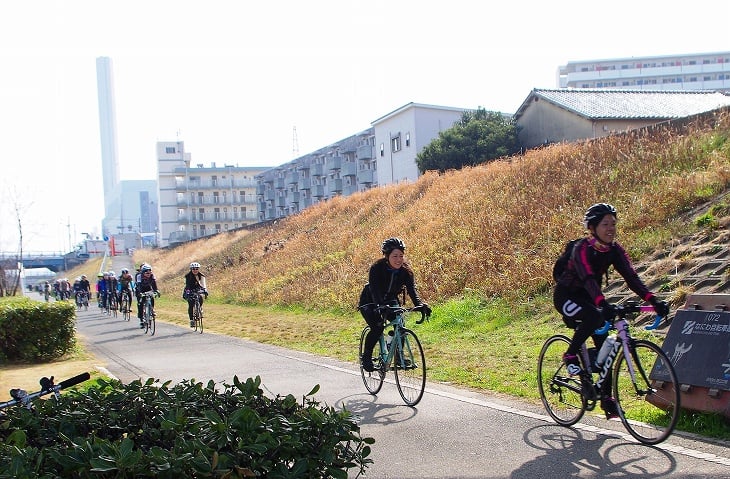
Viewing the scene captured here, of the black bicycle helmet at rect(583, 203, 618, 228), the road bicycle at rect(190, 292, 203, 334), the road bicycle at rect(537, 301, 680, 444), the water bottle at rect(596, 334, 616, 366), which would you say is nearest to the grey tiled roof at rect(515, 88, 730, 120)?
the road bicycle at rect(190, 292, 203, 334)

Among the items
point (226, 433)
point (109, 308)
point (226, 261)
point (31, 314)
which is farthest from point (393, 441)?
A: point (226, 261)

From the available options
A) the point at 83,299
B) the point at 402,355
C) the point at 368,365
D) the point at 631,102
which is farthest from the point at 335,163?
the point at 402,355

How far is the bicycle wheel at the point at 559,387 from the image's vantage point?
625cm

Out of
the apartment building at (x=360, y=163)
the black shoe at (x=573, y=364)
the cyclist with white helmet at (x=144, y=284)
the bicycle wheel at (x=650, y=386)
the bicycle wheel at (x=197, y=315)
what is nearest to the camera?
the bicycle wheel at (x=650, y=386)

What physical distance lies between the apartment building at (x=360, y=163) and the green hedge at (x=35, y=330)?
26.1 m

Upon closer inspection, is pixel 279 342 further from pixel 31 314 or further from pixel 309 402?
pixel 309 402

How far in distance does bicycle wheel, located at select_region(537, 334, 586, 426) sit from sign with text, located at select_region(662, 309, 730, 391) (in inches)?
35.9

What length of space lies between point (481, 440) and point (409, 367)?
6.40ft

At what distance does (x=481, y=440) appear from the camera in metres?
6.03

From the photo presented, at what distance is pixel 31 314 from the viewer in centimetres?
1309

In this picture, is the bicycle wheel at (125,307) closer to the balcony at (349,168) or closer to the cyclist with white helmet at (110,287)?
the cyclist with white helmet at (110,287)

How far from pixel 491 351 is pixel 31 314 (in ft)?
28.8

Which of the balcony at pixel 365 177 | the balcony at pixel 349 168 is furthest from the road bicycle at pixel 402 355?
the balcony at pixel 349 168

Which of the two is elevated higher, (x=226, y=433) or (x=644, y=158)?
(x=644, y=158)
